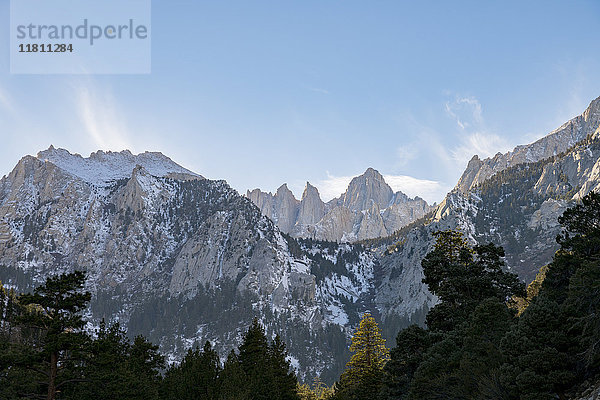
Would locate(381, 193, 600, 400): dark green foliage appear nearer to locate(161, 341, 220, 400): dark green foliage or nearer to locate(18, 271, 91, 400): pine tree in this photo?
locate(161, 341, 220, 400): dark green foliage

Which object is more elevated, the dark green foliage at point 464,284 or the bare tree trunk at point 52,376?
the dark green foliage at point 464,284

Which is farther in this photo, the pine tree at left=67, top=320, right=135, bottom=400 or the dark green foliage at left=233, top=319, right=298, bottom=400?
the dark green foliage at left=233, top=319, right=298, bottom=400

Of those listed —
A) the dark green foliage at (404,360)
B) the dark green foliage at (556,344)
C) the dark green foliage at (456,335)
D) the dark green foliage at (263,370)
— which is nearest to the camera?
the dark green foliage at (556,344)

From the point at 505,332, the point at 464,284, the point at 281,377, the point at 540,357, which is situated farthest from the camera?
the point at 281,377

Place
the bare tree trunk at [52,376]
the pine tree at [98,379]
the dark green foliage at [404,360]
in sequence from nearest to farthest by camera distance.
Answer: the bare tree trunk at [52,376], the pine tree at [98,379], the dark green foliage at [404,360]

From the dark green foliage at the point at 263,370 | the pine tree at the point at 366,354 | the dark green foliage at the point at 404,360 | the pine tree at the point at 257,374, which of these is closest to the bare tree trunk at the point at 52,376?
the pine tree at the point at 257,374

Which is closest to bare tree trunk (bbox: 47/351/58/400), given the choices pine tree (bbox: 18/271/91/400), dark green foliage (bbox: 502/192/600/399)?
pine tree (bbox: 18/271/91/400)

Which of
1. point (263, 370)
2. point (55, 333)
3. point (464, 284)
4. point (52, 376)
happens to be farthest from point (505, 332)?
point (52, 376)

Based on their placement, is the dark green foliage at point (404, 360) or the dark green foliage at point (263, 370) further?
the dark green foliage at point (263, 370)

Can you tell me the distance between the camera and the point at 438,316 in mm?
50844

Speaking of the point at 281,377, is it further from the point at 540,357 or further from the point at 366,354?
the point at 540,357

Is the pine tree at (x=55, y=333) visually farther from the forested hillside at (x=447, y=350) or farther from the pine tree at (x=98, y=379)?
the pine tree at (x=98, y=379)

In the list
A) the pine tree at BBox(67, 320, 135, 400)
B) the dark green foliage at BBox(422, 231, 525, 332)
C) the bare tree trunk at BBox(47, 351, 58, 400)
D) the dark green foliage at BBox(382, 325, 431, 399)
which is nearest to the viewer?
the bare tree trunk at BBox(47, 351, 58, 400)

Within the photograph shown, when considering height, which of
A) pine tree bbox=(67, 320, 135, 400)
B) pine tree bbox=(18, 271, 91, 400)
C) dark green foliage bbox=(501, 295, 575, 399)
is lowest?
dark green foliage bbox=(501, 295, 575, 399)
